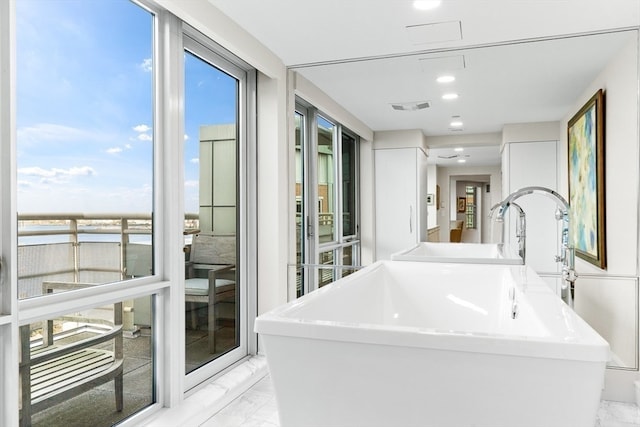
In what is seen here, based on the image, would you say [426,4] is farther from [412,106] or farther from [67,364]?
[67,364]

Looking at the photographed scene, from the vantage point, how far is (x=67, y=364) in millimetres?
1726

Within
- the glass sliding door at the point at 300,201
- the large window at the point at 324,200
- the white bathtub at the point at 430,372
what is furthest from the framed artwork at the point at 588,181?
the glass sliding door at the point at 300,201

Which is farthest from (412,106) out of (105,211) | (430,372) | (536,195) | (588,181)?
(430,372)

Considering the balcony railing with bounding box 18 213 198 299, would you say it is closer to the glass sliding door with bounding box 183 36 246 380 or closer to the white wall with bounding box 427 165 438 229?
the glass sliding door with bounding box 183 36 246 380

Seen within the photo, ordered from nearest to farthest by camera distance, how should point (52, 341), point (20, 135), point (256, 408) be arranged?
point (20, 135), point (52, 341), point (256, 408)

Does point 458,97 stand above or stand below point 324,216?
above

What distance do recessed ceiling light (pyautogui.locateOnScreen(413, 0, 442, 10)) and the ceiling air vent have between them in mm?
797

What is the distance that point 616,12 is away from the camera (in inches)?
95.5

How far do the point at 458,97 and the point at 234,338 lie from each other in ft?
7.24

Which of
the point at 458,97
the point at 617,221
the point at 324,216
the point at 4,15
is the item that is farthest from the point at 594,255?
the point at 4,15

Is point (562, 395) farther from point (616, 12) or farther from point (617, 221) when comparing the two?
point (616, 12)

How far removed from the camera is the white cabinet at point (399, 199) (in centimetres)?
303

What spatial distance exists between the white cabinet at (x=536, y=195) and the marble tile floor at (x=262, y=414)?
0.79 m

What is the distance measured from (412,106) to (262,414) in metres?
2.18
